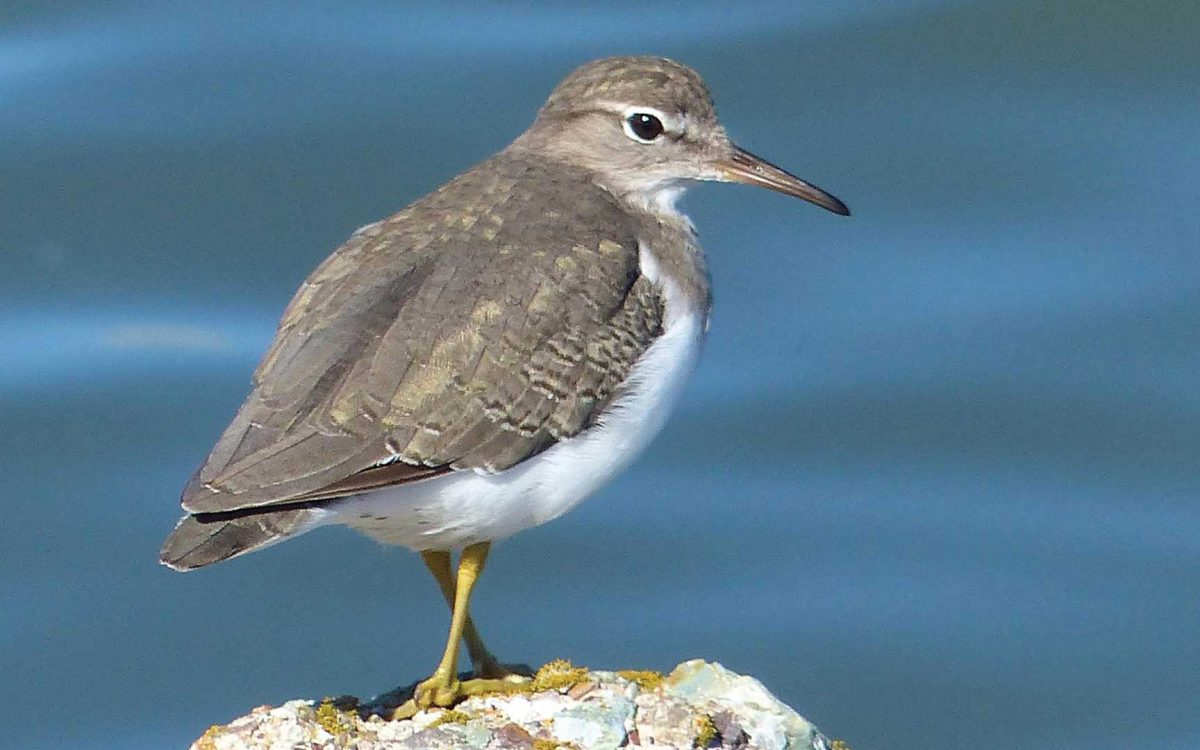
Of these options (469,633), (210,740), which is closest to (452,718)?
(210,740)

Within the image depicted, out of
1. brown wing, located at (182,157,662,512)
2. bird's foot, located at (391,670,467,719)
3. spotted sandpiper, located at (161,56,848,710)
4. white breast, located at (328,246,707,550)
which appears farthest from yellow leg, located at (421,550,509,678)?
brown wing, located at (182,157,662,512)

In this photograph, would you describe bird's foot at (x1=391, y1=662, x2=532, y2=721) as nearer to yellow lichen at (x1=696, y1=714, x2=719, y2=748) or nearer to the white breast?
the white breast

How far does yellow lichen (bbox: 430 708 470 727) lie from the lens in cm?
638

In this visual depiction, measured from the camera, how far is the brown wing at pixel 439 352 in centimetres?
668

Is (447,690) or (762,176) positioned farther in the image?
(762,176)

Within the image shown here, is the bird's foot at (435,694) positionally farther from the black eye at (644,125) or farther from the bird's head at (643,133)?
the black eye at (644,125)

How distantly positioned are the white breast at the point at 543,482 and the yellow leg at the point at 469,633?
2.03ft

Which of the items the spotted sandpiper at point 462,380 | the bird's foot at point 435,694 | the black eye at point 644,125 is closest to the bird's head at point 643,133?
the black eye at point 644,125

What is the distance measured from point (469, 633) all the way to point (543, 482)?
0.96 meters

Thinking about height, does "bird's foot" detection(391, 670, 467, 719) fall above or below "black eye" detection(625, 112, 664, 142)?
below

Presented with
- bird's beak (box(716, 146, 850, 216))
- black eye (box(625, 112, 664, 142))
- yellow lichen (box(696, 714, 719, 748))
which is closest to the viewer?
yellow lichen (box(696, 714, 719, 748))

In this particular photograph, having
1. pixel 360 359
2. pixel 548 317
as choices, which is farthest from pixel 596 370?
pixel 360 359

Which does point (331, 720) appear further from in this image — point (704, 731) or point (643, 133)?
point (643, 133)

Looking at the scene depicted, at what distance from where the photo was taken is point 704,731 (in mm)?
6223
